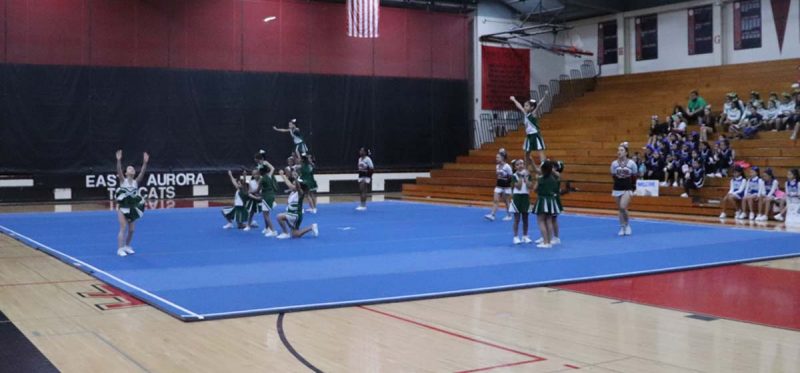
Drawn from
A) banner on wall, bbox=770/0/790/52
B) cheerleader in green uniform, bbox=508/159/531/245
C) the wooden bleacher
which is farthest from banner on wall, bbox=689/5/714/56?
cheerleader in green uniform, bbox=508/159/531/245

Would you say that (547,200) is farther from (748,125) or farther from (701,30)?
(701,30)

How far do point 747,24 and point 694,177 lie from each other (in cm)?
1200

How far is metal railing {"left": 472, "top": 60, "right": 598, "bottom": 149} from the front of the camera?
121 ft

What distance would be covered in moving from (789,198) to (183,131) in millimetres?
21314

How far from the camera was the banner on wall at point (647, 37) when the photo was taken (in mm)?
35469

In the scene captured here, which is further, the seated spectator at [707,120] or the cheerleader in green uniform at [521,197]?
the seated spectator at [707,120]

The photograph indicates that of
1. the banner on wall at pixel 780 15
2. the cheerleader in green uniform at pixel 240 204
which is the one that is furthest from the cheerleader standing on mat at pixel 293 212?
the banner on wall at pixel 780 15

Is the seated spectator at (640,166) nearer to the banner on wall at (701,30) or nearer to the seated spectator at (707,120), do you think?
the seated spectator at (707,120)

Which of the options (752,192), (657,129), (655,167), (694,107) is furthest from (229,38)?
(752,192)

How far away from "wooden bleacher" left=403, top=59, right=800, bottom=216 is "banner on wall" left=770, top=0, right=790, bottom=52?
1239 mm

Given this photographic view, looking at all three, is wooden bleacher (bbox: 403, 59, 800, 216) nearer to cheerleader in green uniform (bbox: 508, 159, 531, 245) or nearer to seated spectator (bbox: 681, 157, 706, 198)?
seated spectator (bbox: 681, 157, 706, 198)

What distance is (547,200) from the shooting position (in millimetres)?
14484

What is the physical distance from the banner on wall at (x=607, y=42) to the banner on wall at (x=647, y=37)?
1.16m

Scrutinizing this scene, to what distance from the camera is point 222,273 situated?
11672 millimetres
